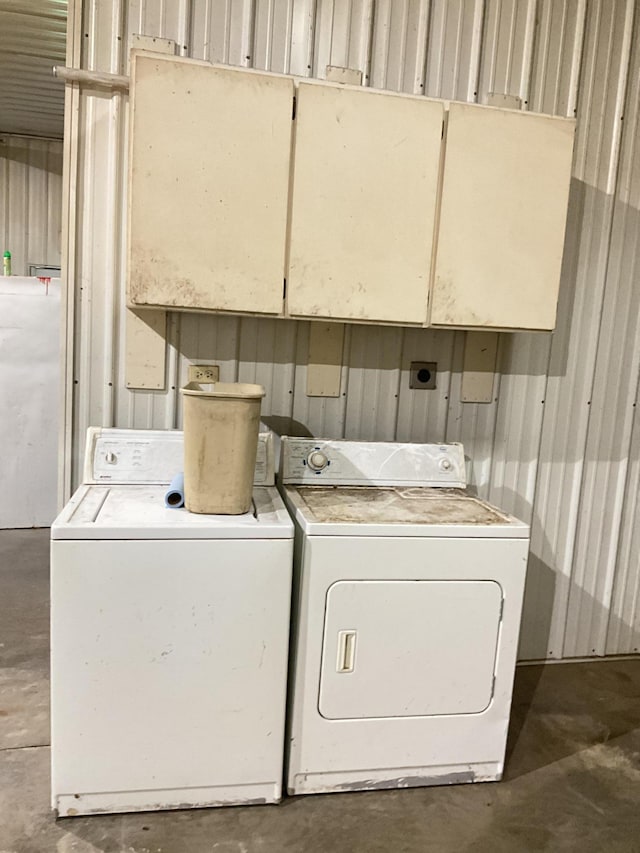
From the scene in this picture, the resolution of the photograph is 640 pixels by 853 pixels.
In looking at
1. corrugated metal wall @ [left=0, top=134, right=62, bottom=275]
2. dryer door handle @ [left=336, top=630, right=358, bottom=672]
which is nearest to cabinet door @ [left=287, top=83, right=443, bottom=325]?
dryer door handle @ [left=336, top=630, right=358, bottom=672]

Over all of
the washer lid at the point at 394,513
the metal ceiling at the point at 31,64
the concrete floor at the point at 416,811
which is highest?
the metal ceiling at the point at 31,64

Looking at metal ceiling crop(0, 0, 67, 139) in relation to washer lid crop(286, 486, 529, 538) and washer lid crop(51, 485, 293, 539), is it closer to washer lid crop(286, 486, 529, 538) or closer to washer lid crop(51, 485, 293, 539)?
washer lid crop(51, 485, 293, 539)

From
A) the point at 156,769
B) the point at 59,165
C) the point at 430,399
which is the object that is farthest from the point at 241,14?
the point at 59,165

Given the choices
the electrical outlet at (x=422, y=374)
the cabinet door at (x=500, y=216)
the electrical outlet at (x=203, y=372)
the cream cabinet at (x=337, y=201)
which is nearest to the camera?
the cream cabinet at (x=337, y=201)

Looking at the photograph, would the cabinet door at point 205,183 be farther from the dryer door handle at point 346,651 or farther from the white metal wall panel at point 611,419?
the white metal wall panel at point 611,419

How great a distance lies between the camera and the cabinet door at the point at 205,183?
6.48ft

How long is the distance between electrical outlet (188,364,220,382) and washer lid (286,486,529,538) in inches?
20.3

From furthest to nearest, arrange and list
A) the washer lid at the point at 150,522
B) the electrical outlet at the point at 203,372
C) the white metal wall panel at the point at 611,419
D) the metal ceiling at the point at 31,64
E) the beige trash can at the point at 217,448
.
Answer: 1. the metal ceiling at the point at 31,64
2. the white metal wall panel at the point at 611,419
3. the electrical outlet at the point at 203,372
4. the beige trash can at the point at 217,448
5. the washer lid at the point at 150,522

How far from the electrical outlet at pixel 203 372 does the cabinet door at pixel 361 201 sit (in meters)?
0.45

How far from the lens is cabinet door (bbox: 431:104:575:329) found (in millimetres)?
2180

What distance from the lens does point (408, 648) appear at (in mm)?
1965

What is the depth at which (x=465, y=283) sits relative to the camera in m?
2.24

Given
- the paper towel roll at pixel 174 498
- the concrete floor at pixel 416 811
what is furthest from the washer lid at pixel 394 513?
the concrete floor at pixel 416 811

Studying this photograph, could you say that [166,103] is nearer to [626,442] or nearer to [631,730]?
[626,442]
